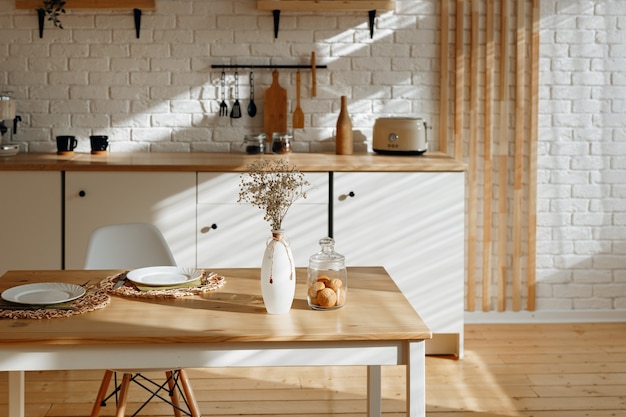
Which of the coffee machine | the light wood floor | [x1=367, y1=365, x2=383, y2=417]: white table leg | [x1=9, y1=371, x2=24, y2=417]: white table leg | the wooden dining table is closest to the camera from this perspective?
the wooden dining table

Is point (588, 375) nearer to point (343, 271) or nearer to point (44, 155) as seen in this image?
point (343, 271)

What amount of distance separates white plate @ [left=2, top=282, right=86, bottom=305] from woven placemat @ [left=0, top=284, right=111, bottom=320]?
0.02m

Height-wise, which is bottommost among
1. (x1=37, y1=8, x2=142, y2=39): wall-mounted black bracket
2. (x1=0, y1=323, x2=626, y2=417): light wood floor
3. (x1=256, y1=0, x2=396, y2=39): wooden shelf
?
(x1=0, y1=323, x2=626, y2=417): light wood floor

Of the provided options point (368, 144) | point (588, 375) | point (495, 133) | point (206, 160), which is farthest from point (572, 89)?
point (206, 160)

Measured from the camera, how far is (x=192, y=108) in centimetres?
516

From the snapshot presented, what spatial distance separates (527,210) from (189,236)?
2002 mm

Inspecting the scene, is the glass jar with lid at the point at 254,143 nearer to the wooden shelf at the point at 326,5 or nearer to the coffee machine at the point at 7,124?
the wooden shelf at the point at 326,5

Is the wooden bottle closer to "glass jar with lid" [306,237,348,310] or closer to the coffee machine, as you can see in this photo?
the coffee machine

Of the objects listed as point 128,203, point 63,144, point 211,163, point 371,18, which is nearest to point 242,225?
point 211,163

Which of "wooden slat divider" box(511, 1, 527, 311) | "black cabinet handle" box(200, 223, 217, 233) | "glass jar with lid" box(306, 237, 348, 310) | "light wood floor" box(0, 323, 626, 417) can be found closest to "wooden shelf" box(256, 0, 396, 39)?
"wooden slat divider" box(511, 1, 527, 311)

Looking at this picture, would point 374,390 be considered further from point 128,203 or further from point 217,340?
point 128,203

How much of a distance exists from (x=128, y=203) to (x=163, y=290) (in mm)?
1786

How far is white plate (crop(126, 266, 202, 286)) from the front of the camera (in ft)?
9.50

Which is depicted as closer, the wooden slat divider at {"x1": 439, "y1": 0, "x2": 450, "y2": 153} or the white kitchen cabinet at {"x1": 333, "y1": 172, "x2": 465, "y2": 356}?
the white kitchen cabinet at {"x1": 333, "y1": 172, "x2": 465, "y2": 356}
